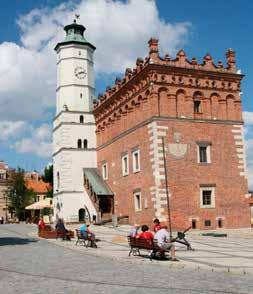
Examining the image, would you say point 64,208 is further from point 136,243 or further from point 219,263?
point 219,263


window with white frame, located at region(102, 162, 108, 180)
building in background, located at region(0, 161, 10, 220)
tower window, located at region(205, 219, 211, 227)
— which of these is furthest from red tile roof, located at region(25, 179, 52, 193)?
tower window, located at region(205, 219, 211, 227)

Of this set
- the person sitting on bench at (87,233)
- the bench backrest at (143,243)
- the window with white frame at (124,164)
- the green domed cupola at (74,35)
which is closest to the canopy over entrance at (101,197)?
the window with white frame at (124,164)

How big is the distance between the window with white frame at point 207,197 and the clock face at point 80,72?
2064 cm

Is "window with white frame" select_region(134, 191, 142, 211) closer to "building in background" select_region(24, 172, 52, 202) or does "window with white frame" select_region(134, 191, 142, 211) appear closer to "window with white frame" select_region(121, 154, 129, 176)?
"window with white frame" select_region(121, 154, 129, 176)

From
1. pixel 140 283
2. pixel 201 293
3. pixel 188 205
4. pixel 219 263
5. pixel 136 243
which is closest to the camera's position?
pixel 201 293

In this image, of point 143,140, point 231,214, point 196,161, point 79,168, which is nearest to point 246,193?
point 231,214

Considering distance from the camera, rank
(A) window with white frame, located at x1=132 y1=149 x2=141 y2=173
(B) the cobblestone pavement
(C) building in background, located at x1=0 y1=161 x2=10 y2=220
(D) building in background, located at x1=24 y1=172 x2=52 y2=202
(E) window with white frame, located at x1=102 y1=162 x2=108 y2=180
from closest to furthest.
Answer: (B) the cobblestone pavement < (A) window with white frame, located at x1=132 y1=149 x2=141 y2=173 < (E) window with white frame, located at x1=102 y1=162 x2=108 y2=180 < (C) building in background, located at x1=0 y1=161 x2=10 y2=220 < (D) building in background, located at x1=24 y1=172 x2=52 y2=202

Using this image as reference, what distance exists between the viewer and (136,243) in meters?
16.9

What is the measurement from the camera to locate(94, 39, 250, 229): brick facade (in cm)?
3300

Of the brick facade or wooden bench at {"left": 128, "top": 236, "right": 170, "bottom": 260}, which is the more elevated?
the brick facade

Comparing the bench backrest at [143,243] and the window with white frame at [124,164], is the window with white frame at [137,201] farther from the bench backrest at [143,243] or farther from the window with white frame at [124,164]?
the bench backrest at [143,243]

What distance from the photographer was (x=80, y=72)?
48.3m

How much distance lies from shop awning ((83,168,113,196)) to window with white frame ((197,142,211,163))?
414 inches

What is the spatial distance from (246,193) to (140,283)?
2541cm
